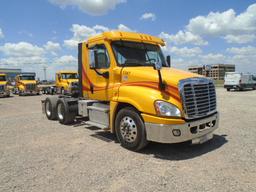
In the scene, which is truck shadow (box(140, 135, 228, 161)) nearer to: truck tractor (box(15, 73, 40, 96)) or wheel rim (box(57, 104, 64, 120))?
wheel rim (box(57, 104, 64, 120))

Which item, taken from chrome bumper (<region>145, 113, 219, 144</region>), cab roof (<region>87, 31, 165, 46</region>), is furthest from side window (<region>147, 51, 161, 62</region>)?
chrome bumper (<region>145, 113, 219, 144</region>)

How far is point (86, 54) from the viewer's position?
7.70m

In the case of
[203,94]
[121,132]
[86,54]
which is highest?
[86,54]

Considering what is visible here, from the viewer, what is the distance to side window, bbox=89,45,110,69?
21.7ft

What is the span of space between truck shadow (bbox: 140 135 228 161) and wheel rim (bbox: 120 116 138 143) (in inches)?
17.1

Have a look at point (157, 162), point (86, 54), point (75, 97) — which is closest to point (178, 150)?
point (157, 162)

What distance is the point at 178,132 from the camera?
16.8 ft

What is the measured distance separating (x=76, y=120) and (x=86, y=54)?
3.31 m

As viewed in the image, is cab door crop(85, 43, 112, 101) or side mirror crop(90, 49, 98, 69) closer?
cab door crop(85, 43, 112, 101)

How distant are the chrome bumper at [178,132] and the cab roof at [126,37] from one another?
102 inches

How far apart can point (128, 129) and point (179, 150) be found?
4.36 feet

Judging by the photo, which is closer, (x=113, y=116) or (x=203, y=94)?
(x=203, y=94)

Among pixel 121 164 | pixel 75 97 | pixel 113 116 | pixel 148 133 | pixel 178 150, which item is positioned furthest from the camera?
pixel 75 97

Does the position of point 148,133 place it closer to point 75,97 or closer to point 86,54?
point 86,54
